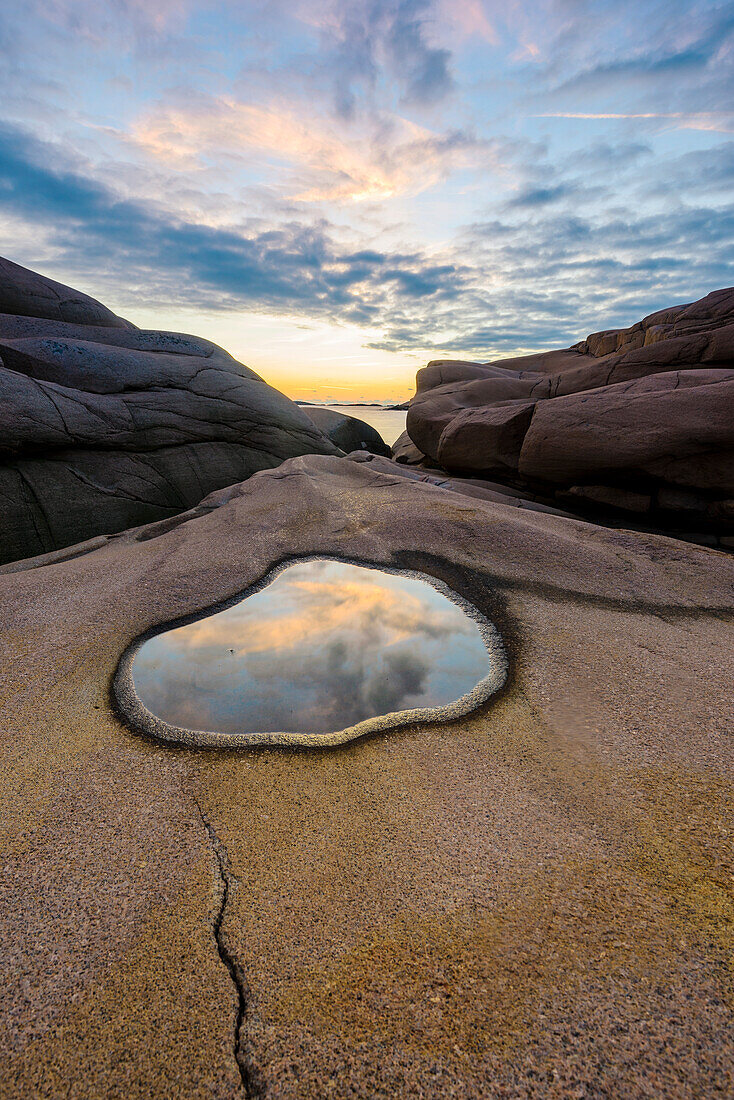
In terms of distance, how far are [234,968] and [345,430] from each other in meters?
15.5

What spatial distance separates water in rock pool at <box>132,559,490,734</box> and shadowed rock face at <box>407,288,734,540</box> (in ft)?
Answer: 16.0

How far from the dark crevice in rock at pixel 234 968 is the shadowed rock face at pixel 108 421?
20.2 feet

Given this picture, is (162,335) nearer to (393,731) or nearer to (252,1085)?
(393,731)

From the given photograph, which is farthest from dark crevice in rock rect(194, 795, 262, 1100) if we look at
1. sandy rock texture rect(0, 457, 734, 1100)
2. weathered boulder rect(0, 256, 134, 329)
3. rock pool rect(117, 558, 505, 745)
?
weathered boulder rect(0, 256, 134, 329)

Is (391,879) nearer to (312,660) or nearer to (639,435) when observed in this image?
(312,660)

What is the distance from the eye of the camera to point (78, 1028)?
1.27 meters

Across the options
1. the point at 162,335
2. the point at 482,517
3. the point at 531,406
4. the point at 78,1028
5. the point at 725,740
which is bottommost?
the point at 78,1028

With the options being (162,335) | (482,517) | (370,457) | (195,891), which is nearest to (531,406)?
(370,457)

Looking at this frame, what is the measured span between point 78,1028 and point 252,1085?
505 millimetres

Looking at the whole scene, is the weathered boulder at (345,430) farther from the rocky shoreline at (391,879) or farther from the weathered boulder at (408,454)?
the rocky shoreline at (391,879)

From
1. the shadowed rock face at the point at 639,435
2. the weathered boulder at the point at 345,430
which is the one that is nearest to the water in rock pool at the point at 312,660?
the shadowed rock face at the point at 639,435

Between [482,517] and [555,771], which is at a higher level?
[482,517]

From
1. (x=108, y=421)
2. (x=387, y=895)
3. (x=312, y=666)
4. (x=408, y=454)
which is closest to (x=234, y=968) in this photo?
(x=387, y=895)

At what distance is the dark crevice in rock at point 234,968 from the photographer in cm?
118
